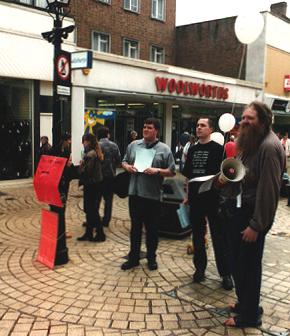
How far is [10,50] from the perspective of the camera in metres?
11.3

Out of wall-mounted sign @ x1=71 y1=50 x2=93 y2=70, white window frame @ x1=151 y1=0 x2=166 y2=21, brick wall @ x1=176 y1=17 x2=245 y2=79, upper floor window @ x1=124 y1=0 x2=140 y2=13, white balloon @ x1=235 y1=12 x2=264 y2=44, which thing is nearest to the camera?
white balloon @ x1=235 y1=12 x2=264 y2=44

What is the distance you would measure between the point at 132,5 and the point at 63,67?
1549 cm

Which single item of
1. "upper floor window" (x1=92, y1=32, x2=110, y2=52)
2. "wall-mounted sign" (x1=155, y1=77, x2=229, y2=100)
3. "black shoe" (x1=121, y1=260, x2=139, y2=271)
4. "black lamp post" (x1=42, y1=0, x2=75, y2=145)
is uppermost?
"upper floor window" (x1=92, y1=32, x2=110, y2=52)

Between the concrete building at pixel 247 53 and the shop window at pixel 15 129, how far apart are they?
45.6 ft

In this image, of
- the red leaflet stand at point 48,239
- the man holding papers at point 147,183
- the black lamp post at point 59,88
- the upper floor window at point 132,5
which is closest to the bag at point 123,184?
the man holding papers at point 147,183

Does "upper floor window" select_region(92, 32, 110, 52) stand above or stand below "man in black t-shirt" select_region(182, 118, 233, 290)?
above

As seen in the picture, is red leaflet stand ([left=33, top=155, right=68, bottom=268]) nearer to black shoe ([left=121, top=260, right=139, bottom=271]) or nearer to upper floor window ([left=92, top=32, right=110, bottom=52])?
black shoe ([left=121, top=260, right=139, bottom=271])

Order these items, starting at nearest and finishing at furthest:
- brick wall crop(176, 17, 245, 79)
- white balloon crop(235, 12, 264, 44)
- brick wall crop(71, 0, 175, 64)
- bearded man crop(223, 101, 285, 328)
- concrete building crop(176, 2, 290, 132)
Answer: bearded man crop(223, 101, 285, 328) < white balloon crop(235, 12, 264, 44) < brick wall crop(71, 0, 175, 64) < concrete building crop(176, 2, 290, 132) < brick wall crop(176, 17, 245, 79)

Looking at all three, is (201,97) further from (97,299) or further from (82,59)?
(97,299)

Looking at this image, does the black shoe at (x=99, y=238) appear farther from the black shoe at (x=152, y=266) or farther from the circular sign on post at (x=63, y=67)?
the circular sign on post at (x=63, y=67)

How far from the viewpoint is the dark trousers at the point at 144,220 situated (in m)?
4.84

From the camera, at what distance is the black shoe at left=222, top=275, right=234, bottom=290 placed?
4.35 m

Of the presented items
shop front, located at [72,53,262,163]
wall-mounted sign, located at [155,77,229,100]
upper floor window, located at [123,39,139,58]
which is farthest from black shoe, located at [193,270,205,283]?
upper floor window, located at [123,39,139,58]

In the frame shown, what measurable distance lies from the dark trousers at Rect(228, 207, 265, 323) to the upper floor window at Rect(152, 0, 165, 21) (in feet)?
62.4
